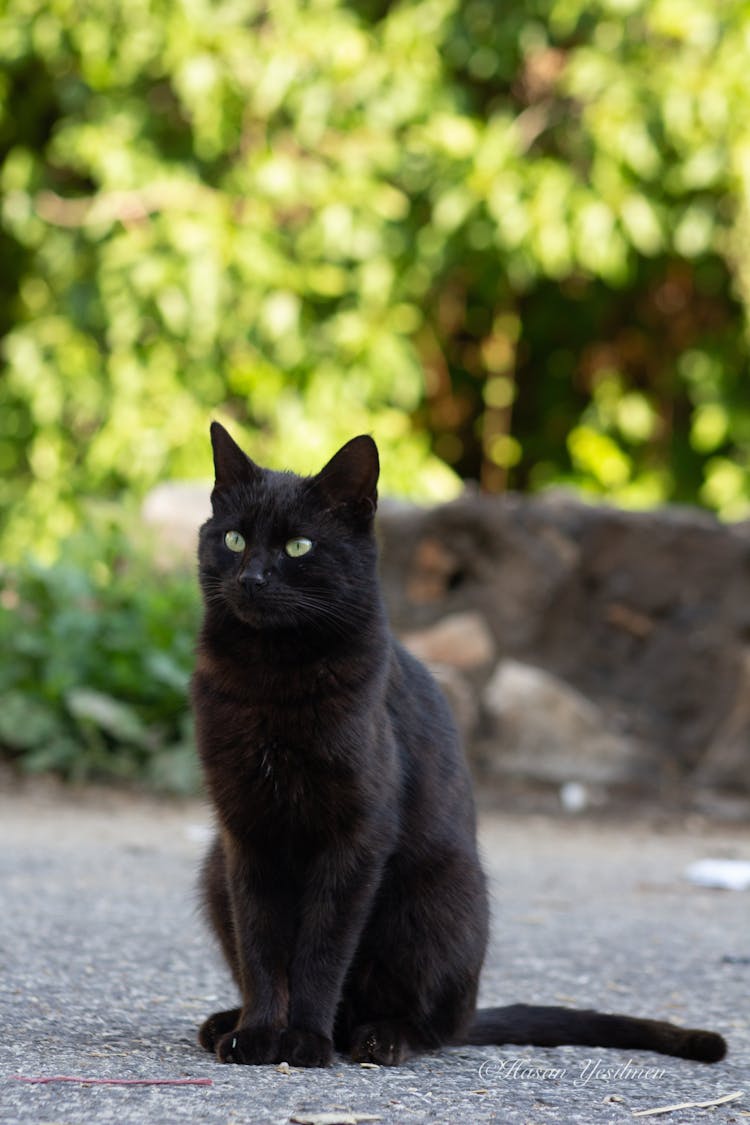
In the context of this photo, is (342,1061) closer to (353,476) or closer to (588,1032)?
(588,1032)

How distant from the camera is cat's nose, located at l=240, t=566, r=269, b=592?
2.46 meters

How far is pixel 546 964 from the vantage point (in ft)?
11.7

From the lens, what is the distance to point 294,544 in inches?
100

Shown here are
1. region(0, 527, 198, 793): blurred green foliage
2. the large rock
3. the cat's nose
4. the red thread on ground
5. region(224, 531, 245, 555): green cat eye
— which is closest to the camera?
the red thread on ground

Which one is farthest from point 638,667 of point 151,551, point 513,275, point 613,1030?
point 613,1030

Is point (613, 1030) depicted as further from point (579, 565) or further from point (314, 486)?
point (579, 565)

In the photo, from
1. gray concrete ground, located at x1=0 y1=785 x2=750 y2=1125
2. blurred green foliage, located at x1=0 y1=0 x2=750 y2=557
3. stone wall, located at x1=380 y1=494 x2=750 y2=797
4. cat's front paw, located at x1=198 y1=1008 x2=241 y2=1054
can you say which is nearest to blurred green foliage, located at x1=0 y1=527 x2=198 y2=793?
gray concrete ground, located at x1=0 y1=785 x2=750 y2=1125

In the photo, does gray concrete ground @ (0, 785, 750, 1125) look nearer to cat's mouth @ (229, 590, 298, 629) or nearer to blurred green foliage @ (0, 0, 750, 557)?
cat's mouth @ (229, 590, 298, 629)

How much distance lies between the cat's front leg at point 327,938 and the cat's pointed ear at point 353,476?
0.60 meters

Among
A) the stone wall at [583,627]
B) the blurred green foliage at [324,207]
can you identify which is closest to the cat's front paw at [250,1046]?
the stone wall at [583,627]

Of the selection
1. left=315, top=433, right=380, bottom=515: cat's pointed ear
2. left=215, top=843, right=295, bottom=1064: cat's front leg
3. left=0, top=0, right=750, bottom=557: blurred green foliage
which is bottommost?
left=215, top=843, right=295, bottom=1064: cat's front leg

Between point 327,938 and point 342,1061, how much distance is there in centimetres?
24

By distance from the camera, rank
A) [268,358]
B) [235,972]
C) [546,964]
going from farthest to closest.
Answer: [268,358], [546,964], [235,972]

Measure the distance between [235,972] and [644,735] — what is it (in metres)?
4.14
